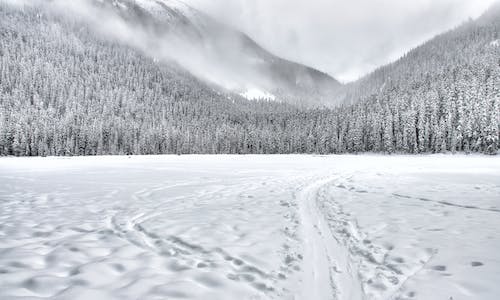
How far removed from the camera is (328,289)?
4926mm

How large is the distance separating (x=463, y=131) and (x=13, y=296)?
308 ft

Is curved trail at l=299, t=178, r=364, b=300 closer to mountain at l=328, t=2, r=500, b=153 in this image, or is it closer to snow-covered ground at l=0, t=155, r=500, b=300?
snow-covered ground at l=0, t=155, r=500, b=300

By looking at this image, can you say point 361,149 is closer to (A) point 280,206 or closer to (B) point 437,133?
(B) point 437,133

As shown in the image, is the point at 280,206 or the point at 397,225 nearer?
the point at 397,225

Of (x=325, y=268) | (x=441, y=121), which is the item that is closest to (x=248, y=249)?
(x=325, y=268)

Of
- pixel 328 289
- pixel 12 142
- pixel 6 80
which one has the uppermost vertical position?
pixel 6 80

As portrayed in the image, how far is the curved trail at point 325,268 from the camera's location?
4.83 metres

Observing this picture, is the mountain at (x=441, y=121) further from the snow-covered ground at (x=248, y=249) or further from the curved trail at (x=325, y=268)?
the curved trail at (x=325, y=268)

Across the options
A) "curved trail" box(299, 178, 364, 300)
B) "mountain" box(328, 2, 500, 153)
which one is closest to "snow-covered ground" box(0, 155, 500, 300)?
"curved trail" box(299, 178, 364, 300)

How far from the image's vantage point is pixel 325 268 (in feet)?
19.1

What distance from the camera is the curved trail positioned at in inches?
190

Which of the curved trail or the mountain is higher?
the mountain

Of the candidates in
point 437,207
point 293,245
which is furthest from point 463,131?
point 293,245

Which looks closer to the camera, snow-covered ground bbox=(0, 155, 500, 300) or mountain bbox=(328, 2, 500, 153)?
snow-covered ground bbox=(0, 155, 500, 300)
